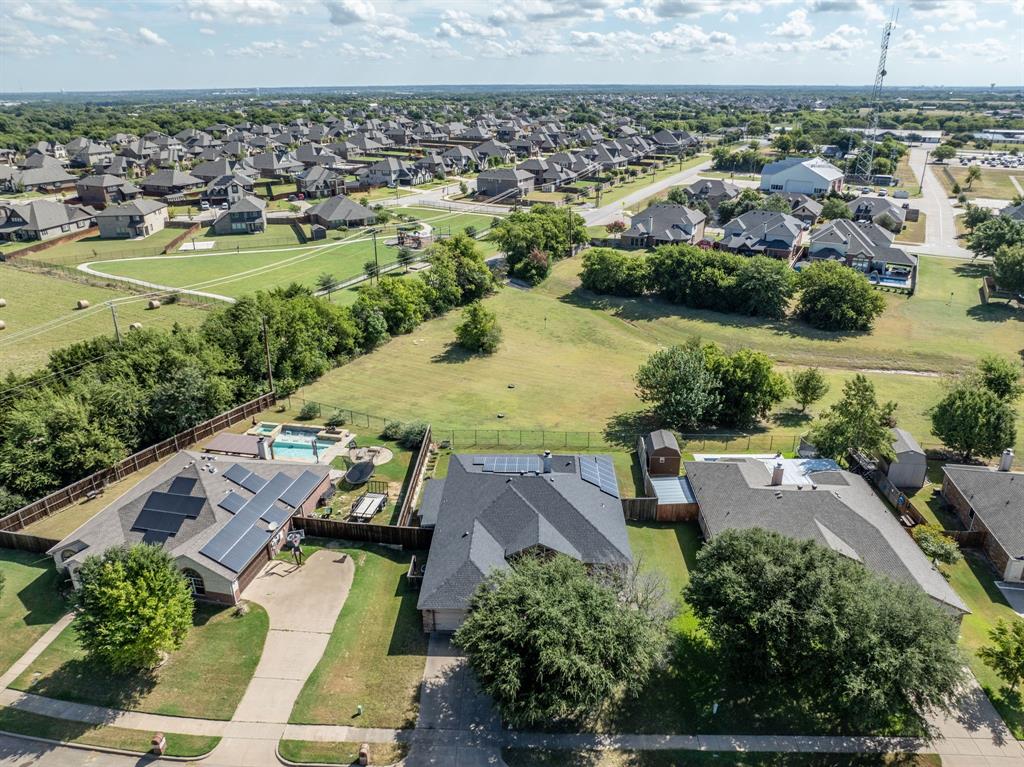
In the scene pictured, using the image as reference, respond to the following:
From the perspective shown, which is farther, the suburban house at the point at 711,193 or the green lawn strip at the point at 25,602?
the suburban house at the point at 711,193

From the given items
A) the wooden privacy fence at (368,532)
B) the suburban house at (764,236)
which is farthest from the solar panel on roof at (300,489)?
the suburban house at (764,236)

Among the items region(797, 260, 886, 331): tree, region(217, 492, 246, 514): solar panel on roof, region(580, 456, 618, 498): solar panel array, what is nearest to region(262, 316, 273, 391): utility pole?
region(217, 492, 246, 514): solar panel on roof

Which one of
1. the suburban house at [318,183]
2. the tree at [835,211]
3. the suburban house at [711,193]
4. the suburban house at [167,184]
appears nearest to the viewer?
the tree at [835,211]

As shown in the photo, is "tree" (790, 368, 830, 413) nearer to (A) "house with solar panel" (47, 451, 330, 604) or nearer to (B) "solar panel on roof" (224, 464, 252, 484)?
(A) "house with solar panel" (47, 451, 330, 604)

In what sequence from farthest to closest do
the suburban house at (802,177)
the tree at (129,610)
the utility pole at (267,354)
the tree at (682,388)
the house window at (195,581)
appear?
the suburban house at (802,177) → the utility pole at (267,354) → the tree at (682,388) → the house window at (195,581) → the tree at (129,610)

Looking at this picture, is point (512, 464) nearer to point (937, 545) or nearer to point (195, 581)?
point (195, 581)

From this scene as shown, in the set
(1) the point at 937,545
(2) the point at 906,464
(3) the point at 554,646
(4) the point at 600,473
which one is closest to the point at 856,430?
(2) the point at 906,464

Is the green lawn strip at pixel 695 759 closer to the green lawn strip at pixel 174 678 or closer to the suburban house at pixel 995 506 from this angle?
the green lawn strip at pixel 174 678

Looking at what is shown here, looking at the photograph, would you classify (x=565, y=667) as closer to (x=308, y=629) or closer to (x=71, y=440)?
(x=308, y=629)
